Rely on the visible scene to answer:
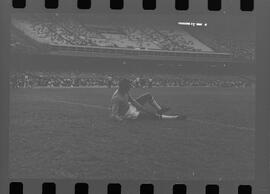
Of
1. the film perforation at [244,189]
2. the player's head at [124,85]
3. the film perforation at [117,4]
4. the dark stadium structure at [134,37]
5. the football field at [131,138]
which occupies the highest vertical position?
the film perforation at [117,4]

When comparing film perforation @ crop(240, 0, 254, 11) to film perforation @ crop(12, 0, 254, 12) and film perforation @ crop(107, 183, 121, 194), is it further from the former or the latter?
film perforation @ crop(107, 183, 121, 194)

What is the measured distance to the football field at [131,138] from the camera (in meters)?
2.13

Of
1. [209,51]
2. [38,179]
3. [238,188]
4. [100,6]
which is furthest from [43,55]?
[238,188]

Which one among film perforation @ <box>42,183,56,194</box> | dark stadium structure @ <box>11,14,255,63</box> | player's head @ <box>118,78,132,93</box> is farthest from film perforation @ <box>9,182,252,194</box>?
dark stadium structure @ <box>11,14,255,63</box>

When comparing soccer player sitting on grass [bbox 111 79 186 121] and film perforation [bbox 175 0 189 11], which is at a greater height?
film perforation [bbox 175 0 189 11]

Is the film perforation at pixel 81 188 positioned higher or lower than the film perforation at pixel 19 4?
lower

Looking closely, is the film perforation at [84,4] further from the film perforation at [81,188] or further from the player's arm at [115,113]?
the film perforation at [81,188]

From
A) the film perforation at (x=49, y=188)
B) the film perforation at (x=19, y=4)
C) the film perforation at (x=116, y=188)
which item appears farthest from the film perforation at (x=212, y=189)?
the film perforation at (x=19, y=4)

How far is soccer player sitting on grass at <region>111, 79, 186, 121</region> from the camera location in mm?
2166

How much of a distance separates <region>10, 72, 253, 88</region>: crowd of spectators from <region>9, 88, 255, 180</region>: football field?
0.04m

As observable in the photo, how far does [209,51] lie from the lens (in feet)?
7.20

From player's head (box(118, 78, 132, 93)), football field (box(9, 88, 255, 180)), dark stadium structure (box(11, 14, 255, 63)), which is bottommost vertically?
football field (box(9, 88, 255, 180))

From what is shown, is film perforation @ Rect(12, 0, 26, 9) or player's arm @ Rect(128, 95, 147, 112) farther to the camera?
player's arm @ Rect(128, 95, 147, 112)

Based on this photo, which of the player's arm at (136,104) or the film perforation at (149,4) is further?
the player's arm at (136,104)
